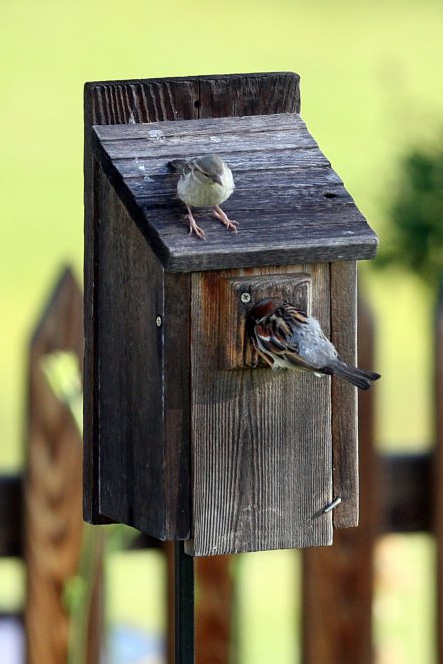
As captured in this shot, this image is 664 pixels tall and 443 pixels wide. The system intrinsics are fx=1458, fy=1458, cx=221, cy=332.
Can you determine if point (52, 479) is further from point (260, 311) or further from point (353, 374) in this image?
point (353, 374)

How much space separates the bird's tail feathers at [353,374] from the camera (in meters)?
2.71

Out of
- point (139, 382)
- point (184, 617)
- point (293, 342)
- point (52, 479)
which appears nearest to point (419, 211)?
point (52, 479)

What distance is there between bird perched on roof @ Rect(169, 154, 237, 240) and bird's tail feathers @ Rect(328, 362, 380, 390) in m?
0.35

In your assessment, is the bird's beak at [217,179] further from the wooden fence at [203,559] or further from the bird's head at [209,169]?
the wooden fence at [203,559]

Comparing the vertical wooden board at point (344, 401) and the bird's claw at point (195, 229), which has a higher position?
the bird's claw at point (195, 229)

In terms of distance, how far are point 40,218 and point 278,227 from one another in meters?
8.47

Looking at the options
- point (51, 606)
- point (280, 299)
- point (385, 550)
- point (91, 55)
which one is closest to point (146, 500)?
point (280, 299)

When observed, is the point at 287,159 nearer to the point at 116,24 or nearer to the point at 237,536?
the point at 237,536

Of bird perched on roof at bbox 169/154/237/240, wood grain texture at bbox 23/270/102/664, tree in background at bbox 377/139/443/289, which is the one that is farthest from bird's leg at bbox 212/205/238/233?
tree in background at bbox 377/139/443/289

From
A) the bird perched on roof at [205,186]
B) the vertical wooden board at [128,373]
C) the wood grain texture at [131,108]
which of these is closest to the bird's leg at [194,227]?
the bird perched on roof at [205,186]

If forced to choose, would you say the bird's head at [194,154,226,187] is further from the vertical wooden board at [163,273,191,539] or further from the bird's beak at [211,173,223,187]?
the vertical wooden board at [163,273,191,539]

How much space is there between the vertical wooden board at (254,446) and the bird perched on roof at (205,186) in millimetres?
113

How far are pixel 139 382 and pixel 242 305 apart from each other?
0.29 meters

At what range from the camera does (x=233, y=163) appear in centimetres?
306
